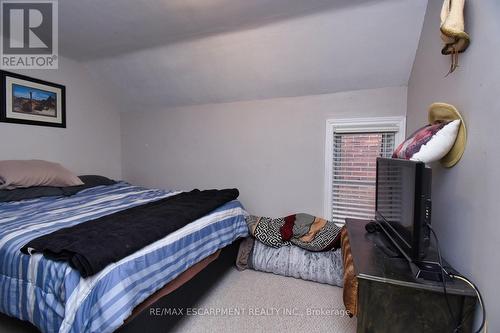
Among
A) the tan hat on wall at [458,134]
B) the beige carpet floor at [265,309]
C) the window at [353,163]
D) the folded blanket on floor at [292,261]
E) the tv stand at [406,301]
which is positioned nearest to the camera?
the tv stand at [406,301]

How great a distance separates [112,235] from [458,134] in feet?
6.15

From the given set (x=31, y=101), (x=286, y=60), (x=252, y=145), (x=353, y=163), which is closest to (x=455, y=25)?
(x=286, y=60)

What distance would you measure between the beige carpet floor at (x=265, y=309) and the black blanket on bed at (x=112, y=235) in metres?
0.69

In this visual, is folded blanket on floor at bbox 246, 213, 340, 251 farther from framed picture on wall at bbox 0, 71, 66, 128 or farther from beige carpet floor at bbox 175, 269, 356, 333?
framed picture on wall at bbox 0, 71, 66, 128

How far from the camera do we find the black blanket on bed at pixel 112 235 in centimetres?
109

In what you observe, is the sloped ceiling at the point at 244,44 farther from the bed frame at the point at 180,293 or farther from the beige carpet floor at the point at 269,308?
the beige carpet floor at the point at 269,308

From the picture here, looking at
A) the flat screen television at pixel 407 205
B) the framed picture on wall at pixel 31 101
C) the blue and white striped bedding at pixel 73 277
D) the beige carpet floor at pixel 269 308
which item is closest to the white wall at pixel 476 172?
the flat screen television at pixel 407 205

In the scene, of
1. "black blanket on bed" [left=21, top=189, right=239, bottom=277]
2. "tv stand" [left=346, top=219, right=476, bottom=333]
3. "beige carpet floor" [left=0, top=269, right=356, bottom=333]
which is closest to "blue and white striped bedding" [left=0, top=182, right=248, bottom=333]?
"black blanket on bed" [left=21, top=189, right=239, bottom=277]

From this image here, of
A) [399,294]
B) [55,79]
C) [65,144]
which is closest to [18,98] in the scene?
[55,79]

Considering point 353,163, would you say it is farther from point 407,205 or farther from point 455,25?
point 455,25

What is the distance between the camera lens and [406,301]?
1158mm

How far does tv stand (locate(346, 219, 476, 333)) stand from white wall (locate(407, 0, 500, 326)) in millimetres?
124

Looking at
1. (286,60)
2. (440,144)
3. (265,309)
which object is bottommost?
(265,309)

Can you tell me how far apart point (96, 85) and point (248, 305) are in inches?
132
